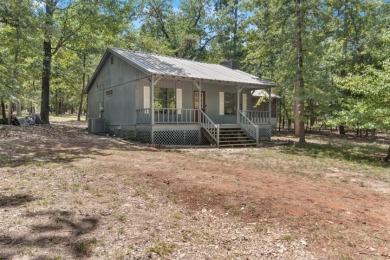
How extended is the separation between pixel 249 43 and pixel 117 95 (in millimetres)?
8432

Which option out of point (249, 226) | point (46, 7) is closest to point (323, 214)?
point (249, 226)

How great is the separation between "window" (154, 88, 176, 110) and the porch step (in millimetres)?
2860

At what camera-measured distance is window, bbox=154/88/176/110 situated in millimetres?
16172

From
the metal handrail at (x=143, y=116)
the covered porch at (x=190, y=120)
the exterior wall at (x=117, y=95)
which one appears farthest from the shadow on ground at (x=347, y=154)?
the exterior wall at (x=117, y=95)

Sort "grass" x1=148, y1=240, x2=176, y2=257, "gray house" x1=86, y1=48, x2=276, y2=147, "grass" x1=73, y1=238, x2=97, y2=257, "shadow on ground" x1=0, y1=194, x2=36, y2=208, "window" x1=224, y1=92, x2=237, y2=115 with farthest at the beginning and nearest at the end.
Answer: "window" x1=224, y1=92, x2=237, y2=115, "gray house" x1=86, y1=48, x2=276, y2=147, "shadow on ground" x1=0, y1=194, x2=36, y2=208, "grass" x1=148, y1=240, x2=176, y2=257, "grass" x1=73, y1=238, x2=97, y2=257

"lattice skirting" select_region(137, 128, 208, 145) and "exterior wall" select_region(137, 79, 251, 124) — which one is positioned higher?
"exterior wall" select_region(137, 79, 251, 124)

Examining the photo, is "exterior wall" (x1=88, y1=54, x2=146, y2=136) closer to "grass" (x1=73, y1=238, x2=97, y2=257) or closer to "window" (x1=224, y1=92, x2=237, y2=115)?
"window" (x1=224, y1=92, x2=237, y2=115)

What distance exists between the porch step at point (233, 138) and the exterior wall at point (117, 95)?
435 centimetres

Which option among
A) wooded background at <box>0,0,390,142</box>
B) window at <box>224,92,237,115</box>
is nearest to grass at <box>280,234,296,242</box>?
wooded background at <box>0,0,390,142</box>

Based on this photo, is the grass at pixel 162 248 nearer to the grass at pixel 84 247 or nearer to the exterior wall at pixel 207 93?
the grass at pixel 84 247

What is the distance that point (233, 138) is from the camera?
49.2 ft

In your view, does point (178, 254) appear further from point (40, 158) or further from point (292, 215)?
point (40, 158)

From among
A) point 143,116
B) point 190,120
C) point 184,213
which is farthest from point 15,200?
point 190,120

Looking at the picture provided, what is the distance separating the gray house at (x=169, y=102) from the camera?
46.9ft
